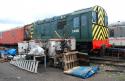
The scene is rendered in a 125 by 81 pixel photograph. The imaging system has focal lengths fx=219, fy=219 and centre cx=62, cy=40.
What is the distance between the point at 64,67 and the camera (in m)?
9.94

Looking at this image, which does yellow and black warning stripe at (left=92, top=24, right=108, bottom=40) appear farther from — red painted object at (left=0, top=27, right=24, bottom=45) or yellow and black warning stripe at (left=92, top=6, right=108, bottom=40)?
red painted object at (left=0, top=27, right=24, bottom=45)

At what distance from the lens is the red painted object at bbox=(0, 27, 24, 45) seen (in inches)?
857

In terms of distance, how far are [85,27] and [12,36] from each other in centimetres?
1343

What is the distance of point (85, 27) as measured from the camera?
12.6 meters

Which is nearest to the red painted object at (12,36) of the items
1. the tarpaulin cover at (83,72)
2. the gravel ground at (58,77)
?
the gravel ground at (58,77)

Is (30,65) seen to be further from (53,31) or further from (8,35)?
(8,35)

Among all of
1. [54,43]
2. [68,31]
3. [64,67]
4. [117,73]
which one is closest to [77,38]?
[68,31]

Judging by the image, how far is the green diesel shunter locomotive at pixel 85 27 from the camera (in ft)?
40.8

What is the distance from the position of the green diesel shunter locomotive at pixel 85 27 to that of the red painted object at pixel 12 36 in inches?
294

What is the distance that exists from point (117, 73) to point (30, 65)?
163 inches

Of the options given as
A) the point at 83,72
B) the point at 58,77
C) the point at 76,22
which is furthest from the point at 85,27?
the point at 58,77

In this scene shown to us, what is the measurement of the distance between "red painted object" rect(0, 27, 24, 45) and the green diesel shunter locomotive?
7473mm

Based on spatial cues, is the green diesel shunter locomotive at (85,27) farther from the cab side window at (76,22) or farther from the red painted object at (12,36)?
the red painted object at (12,36)

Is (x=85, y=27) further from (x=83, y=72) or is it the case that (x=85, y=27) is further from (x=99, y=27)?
(x=83, y=72)
